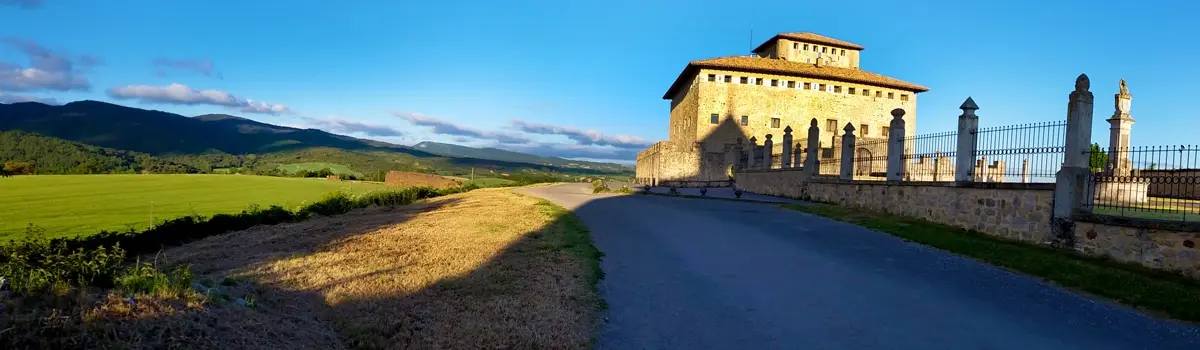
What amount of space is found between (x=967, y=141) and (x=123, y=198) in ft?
170

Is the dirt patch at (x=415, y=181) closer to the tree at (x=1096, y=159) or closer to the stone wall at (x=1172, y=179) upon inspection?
the tree at (x=1096, y=159)

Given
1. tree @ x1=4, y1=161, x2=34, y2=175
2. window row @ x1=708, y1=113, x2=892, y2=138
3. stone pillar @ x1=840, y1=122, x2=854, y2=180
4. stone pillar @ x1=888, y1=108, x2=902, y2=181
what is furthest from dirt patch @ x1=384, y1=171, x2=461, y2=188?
tree @ x1=4, y1=161, x2=34, y2=175

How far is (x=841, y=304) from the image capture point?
7.43m

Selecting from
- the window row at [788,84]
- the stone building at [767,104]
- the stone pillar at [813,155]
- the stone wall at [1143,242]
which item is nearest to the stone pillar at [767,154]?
the stone pillar at [813,155]

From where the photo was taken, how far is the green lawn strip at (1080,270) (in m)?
7.57

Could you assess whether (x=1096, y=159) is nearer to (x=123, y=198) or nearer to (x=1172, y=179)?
(x=1172, y=179)

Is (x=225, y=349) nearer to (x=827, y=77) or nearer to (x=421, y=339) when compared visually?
(x=421, y=339)

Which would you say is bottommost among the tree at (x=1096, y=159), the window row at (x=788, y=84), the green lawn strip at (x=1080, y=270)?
the green lawn strip at (x=1080, y=270)

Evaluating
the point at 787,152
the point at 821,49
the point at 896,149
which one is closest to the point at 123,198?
the point at 787,152

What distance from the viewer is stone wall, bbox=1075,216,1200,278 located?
356 inches

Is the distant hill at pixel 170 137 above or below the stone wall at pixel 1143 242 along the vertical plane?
above

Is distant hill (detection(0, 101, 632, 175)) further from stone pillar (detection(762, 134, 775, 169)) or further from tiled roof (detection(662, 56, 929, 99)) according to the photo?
stone pillar (detection(762, 134, 775, 169))

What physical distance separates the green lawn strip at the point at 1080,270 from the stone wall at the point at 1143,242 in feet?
0.63

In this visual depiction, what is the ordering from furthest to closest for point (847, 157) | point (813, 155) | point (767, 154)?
point (767, 154) → point (813, 155) → point (847, 157)
